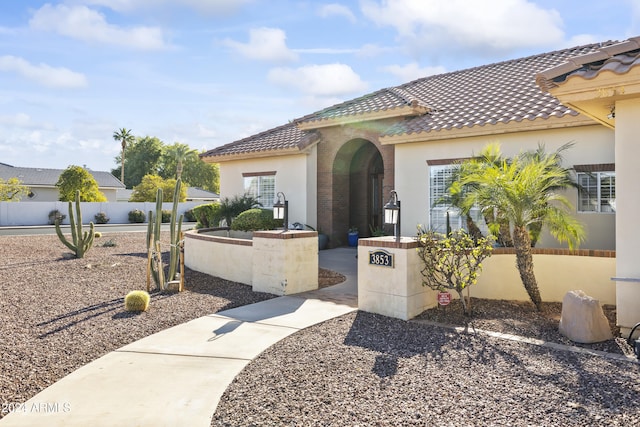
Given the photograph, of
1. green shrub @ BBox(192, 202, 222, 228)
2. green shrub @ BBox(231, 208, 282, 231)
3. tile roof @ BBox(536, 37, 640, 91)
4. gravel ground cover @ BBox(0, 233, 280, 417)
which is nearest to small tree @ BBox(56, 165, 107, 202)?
green shrub @ BBox(192, 202, 222, 228)

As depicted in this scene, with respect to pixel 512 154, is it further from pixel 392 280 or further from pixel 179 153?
pixel 179 153

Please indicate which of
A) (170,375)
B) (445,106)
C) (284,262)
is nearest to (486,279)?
(284,262)

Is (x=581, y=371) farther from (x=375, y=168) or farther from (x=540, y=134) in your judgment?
(x=375, y=168)

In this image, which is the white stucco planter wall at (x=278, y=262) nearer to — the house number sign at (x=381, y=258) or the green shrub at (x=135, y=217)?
the house number sign at (x=381, y=258)

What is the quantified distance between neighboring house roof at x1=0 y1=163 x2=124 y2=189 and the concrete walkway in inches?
1918

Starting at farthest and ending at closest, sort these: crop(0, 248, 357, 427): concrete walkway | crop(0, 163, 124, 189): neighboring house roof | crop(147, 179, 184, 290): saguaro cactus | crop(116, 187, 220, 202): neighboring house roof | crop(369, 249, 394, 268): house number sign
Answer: crop(116, 187, 220, 202): neighboring house roof
crop(0, 163, 124, 189): neighboring house roof
crop(147, 179, 184, 290): saguaro cactus
crop(369, 249, 394, 268): house number sign
crop(0, 248, 357, 427): concrete walkway

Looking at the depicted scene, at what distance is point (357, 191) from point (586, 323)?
1267cm

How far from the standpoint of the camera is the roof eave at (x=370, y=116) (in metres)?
15.2

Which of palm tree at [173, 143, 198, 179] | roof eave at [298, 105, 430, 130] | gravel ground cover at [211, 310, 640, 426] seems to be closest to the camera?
gravel ground cover at [211, 310, 640, 426]

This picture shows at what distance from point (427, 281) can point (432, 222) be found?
6.16 meters

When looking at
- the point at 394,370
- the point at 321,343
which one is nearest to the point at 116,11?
the point at 321,343

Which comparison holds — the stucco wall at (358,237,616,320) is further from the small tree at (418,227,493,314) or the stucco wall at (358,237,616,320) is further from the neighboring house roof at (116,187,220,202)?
the neighboring house roof at (116,187,220,202)

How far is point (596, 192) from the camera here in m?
11.6

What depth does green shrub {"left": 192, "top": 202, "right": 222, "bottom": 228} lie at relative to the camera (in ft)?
64.5
